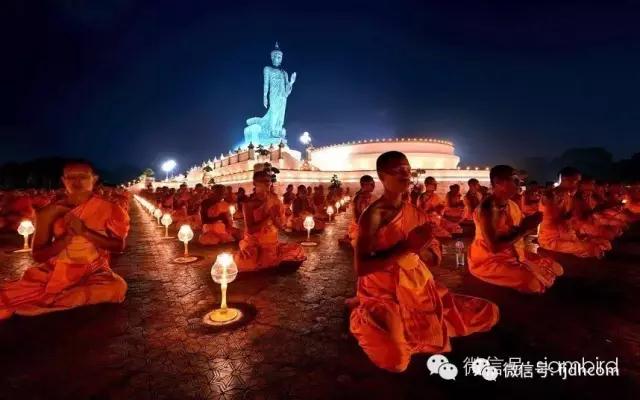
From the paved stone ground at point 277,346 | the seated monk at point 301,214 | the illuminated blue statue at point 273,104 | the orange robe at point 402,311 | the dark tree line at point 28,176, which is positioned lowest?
the paved stone ground at point 277,346

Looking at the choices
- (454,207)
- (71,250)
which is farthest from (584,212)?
(71,250)

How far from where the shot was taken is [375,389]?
8.58 ft

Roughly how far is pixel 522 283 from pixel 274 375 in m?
3.86

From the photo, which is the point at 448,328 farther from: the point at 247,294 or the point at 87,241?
the point at 87,241

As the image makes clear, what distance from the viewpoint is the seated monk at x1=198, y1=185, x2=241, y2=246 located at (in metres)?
9.21

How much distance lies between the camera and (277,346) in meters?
3.34

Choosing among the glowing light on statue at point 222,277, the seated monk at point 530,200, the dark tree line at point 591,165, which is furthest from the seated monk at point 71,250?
the dark tree line at point 591,165

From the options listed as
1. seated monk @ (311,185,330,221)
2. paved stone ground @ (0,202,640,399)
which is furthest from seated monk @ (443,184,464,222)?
paved stone ground @ (0,202,640,399)

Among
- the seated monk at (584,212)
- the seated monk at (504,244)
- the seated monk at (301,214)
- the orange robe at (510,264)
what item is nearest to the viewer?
the seated monk at (504,244)

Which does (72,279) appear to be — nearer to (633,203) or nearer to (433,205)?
(433,205)

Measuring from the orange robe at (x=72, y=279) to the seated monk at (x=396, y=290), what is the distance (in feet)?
11.0

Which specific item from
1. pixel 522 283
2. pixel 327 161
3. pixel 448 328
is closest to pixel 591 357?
pixel 448 328

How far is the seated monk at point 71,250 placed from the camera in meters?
4.06

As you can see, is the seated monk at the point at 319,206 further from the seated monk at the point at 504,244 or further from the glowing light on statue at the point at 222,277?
the glowing light on statue at the point at 222,277
